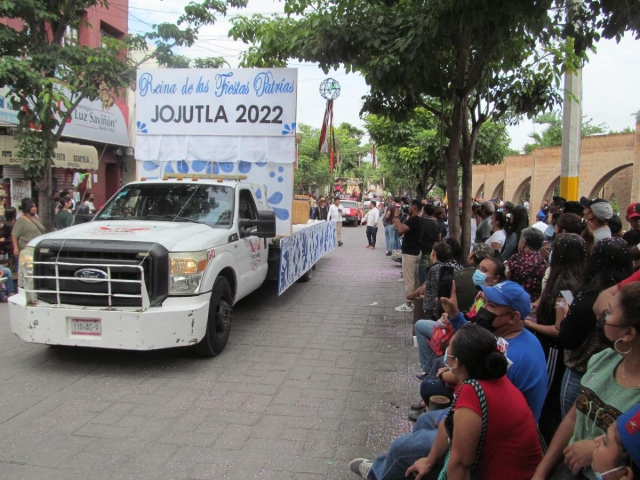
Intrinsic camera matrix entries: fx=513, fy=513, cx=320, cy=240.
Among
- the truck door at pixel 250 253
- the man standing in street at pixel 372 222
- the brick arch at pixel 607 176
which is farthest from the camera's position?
the brick arch at pixel 607 176

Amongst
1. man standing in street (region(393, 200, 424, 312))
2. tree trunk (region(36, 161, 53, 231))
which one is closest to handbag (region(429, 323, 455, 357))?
man standing in street (region(393, 200, 424, 312))

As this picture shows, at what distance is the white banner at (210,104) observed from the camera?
8.23 m

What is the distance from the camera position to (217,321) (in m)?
6.00

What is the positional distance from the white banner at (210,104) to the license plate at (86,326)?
4197 mm

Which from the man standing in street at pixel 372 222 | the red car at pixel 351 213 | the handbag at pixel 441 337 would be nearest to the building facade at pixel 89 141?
the man standing in street at pixel 372 222

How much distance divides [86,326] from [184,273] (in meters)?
1.09

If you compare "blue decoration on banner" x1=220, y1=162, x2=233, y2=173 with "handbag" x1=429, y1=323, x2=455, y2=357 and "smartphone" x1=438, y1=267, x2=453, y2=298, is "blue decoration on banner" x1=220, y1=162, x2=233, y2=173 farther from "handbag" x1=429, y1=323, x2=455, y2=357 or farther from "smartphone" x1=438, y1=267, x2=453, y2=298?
"handbag" x1=429, y1=323, x2=455, y2=357

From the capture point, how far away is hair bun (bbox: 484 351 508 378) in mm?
2387

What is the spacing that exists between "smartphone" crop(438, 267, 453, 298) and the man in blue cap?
1.56 meters

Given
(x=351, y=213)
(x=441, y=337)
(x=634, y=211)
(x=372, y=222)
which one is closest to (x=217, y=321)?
(x=441, y=337)

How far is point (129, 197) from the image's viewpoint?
6.85 m

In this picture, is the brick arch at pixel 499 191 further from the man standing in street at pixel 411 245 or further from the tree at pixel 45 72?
the tree at pixel 45 72

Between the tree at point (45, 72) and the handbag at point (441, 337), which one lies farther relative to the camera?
the tree at point (45, 72)

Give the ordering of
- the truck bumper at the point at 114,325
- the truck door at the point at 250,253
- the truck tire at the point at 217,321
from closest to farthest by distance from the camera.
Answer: the truck bumper at the point at 114,325 < the truck tire at the point at 217,321 < the truck door at the point at 250,253
